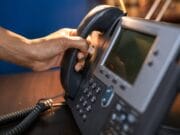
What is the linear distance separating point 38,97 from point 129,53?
46 cm

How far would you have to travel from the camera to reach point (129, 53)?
0.53m

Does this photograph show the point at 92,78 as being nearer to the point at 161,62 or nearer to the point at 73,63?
the point at 73,63

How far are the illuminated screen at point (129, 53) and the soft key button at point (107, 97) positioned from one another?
0.10ft

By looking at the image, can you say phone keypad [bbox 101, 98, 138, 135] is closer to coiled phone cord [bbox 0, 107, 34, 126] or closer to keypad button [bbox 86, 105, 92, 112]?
keypad button [bbox 86, 105, 92, 112]

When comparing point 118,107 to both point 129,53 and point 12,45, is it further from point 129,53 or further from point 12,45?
point 12,45

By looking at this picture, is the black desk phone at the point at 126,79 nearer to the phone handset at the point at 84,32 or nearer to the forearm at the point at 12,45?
the phone handset at the point at 84,32

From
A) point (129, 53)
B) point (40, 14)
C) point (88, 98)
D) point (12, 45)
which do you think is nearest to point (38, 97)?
point (12, 45)

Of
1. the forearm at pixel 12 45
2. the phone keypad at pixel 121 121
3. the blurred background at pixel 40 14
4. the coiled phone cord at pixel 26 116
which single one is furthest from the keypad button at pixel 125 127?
the blurred background at pixel 40 14

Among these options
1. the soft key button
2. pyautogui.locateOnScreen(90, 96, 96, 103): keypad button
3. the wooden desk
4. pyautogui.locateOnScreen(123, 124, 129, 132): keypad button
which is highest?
pyautogui.locateOnScreen(123, 124, 129, 132): keypad button

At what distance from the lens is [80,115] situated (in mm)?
624

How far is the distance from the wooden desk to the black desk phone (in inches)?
1.3

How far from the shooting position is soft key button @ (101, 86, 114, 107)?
507 mm

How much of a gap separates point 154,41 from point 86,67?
324mm

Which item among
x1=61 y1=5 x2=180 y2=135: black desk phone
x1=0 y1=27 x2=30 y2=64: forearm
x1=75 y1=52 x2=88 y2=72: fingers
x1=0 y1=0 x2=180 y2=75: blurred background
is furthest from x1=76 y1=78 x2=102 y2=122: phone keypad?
x1=0 y1=0 x2=180 y2=75: blurred background
